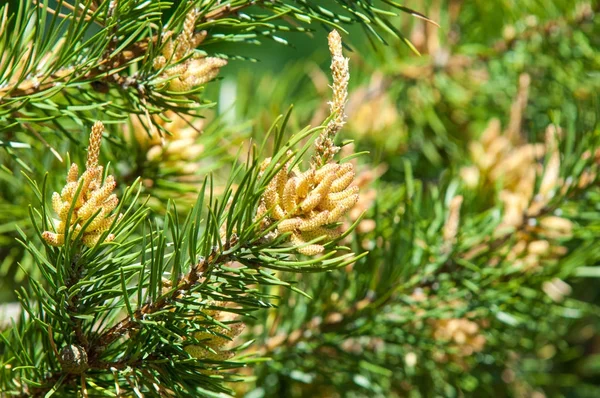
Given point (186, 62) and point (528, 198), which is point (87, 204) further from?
point (528, 198)

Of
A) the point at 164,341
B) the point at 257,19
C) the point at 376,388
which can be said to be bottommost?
the point at 376,388

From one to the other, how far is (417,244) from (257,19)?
197 mm

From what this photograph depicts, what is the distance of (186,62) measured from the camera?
0.29 m

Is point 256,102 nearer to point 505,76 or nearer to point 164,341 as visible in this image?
point 505,76

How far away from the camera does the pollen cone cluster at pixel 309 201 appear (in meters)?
0.25

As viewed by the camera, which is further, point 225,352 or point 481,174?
point 481,174

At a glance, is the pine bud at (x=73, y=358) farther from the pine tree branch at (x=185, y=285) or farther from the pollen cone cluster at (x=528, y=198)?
the pollen cone cluster at (x=528, y=198)

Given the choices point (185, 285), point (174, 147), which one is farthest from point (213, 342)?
point (174, 147)

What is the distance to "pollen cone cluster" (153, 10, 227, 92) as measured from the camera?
0.93 ft

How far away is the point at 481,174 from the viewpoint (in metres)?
0.53

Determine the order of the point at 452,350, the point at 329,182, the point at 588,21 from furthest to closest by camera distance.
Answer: the point at 588,21 → the point at 452,350 → the point at 329,182

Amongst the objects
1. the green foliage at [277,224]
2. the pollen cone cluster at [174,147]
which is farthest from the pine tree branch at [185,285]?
the pollen cone cluster at [174,147]

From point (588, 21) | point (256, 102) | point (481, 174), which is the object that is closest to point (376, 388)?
point (481, 174)

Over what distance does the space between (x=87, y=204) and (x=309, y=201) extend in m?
0.08
